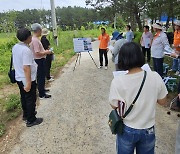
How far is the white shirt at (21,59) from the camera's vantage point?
3.32 metres

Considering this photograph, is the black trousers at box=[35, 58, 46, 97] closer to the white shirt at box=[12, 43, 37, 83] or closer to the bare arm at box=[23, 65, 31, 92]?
the white shirt at box=[12, 43, 37, 83]

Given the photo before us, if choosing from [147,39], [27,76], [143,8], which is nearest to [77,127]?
[27,76]

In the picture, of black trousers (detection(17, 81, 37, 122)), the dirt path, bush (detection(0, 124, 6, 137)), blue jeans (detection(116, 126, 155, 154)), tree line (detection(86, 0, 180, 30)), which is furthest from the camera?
tree line (detection(86, 0, 180, 30))

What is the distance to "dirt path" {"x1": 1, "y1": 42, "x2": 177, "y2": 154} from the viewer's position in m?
3.28

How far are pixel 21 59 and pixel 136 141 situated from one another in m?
2.19

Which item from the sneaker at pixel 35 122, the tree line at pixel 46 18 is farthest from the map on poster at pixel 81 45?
the tree line at pixel 46 18

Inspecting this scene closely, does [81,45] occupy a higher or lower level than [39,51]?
lower

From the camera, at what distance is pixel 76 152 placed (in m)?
3.19

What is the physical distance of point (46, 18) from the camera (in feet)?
149

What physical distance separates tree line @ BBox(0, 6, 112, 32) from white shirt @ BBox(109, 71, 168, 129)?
37.4 ft

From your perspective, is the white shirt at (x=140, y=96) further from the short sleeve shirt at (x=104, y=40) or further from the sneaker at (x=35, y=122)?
the short sleeve shirt at (x=104, y=40)

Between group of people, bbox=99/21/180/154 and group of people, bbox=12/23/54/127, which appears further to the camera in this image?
group of people, bbox=12/23/54/127

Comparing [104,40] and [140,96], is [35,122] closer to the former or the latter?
[140,96]

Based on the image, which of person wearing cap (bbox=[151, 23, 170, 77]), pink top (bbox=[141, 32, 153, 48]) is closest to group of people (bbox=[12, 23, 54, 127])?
person wearing cap (bbox=[151, 23, 170, 77])
